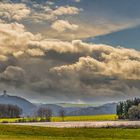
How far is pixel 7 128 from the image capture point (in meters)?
83.7

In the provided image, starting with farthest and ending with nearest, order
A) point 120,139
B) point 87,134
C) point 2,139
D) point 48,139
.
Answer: point 87,134 → point 120,139 → point 48,139 → point 2,139

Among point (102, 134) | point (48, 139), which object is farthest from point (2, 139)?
point (102, 134)

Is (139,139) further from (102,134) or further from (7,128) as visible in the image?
(7,128)

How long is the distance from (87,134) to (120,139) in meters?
11.6

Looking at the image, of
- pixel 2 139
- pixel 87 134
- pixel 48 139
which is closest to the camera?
pixel 2 139

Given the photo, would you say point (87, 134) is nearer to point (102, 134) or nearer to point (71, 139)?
point (102, 134)

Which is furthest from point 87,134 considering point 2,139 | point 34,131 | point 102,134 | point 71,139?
point 2,139

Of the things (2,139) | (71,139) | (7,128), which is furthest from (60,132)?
(2,139)

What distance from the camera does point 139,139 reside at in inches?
2800

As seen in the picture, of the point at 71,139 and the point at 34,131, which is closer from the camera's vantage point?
the point at 71,139

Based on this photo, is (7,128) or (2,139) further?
(7,128)

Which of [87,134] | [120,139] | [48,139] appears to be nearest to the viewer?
[48,139]

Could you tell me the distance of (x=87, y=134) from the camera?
80812mm

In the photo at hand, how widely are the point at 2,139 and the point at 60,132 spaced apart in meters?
25.5
